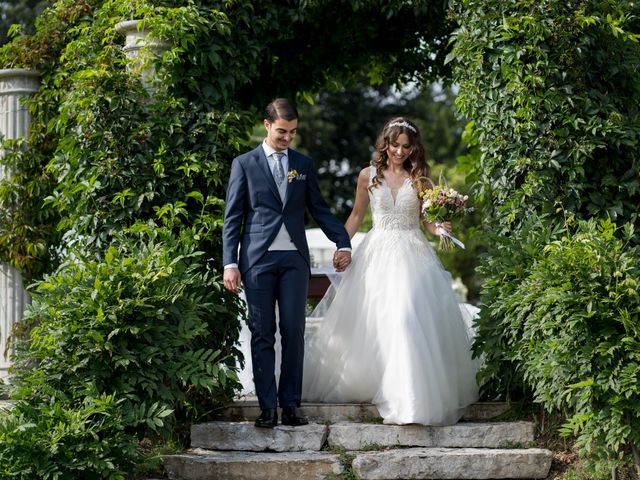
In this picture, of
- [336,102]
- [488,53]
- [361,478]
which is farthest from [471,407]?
[336,102]

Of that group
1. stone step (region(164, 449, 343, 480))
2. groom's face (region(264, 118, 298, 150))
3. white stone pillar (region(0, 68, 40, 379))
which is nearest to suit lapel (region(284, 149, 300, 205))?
groom's face (region(264, 118, 298, 150))

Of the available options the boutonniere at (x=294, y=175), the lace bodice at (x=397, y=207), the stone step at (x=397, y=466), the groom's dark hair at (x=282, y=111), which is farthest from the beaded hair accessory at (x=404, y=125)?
the stone step at (x=397, y=466)

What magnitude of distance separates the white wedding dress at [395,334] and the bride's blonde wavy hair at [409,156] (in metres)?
0.07

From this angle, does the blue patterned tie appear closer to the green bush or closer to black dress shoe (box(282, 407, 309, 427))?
black dress shoe (box(282, 407, 309, 427))

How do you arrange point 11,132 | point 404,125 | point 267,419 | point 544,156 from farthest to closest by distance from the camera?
point 11,132
point 404,125
point 544,156
point 267,419

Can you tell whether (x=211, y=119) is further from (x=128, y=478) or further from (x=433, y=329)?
(x=128, y=478)

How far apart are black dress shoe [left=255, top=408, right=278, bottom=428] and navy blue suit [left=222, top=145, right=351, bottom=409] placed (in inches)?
1.2

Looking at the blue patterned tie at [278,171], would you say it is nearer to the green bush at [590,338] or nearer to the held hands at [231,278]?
the held hands at [231,278]

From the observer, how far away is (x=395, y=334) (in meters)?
5.44

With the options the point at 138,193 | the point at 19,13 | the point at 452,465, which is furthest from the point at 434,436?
the point at 19,13

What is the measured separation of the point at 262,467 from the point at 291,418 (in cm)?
45

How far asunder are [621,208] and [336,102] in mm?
20675

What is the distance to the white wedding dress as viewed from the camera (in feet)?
17.5

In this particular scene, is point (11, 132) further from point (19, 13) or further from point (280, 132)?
point (19, 13)
